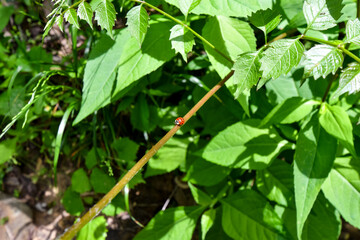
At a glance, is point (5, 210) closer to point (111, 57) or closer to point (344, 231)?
point (111, 57)

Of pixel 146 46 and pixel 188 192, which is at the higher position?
pixel 146 46

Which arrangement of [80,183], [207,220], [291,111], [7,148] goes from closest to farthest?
1. [291,111]
2. [207,220]
3. [80,183]
4. [7,148]

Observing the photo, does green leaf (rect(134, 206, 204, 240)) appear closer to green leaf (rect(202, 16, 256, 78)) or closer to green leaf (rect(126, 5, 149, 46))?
green leaf (rect(202, 16, 256, 78))

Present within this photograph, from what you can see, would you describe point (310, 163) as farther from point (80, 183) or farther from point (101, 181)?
point (80, 183)

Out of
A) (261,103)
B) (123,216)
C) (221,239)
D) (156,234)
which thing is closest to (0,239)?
(123,216)

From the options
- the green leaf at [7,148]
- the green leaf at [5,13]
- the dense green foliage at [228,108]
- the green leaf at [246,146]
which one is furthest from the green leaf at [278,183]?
the green leaf at [5,13]

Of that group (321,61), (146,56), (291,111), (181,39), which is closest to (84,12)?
(181,39)
